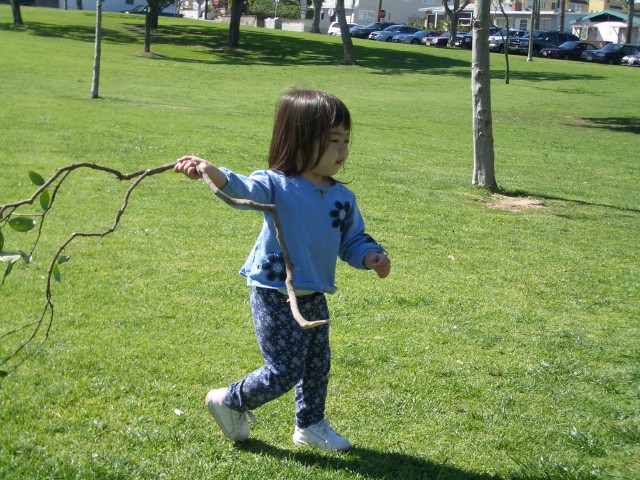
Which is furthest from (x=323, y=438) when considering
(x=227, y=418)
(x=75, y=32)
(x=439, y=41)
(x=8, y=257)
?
(x=439, y=41)

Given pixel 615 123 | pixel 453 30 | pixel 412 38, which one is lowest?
pixel 615 123

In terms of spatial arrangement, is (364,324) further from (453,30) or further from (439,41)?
(439,41)

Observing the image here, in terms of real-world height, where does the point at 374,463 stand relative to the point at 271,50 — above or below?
below

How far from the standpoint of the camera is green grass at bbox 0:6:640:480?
12.0 ft

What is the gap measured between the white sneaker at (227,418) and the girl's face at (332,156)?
1003 mm

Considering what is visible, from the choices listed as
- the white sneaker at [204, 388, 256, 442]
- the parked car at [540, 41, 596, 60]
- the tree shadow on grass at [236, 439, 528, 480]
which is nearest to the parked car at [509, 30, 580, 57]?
the parked car at [540, 41, 596, 60]

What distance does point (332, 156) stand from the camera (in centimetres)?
346

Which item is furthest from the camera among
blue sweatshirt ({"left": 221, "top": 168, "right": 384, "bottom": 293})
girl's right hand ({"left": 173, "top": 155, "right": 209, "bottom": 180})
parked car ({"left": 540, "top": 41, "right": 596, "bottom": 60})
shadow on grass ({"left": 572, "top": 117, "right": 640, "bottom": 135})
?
parked car ({"left": 540, "top": 41, "right": 596, "bottom": 60})

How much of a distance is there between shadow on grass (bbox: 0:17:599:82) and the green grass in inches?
894

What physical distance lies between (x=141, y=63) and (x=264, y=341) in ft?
95.2

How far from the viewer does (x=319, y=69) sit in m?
35.4

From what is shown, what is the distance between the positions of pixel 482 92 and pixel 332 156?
7.56m

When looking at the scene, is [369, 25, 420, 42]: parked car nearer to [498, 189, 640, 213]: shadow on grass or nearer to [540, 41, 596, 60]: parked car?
[540, 41, 596, 60]: parked car

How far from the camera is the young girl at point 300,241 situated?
341 cm
